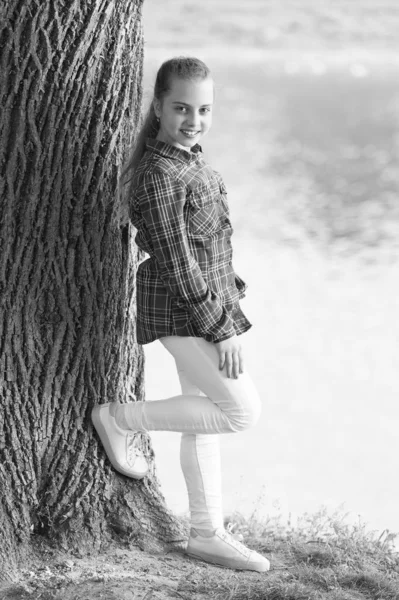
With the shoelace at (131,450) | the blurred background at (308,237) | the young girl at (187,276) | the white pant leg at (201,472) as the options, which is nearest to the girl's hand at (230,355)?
the young girl at (187,276)

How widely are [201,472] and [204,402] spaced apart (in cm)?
24

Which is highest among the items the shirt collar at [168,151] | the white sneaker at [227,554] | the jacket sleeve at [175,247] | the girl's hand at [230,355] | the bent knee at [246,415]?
the shirt collar at [168,151]

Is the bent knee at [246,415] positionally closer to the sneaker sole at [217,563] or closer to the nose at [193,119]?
the sneaker sole at [217,563]

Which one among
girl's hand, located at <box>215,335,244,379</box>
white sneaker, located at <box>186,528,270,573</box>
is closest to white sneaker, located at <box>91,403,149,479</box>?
white sneaker, located at <box>186,528,270,573</box>

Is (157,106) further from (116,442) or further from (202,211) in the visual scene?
(116,442)

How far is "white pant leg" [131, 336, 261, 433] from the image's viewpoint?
2752 mm

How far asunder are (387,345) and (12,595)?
5142 millimetres

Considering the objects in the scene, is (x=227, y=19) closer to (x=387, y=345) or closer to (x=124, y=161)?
(x=387, y=345)

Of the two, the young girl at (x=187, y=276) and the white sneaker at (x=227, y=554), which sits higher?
the young girl at (x=187, y=276)

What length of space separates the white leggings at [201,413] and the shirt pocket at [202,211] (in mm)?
305

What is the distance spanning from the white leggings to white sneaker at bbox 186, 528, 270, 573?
0.04 meters

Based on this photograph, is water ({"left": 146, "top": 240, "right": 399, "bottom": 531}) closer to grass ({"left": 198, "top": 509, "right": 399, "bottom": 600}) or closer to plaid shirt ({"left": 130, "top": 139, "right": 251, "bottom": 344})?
grass ({"left": 198, "top": 509, "right": 399, "bottom": 600})

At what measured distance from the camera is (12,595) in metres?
2.67

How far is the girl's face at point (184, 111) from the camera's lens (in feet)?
8.91
